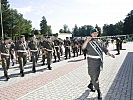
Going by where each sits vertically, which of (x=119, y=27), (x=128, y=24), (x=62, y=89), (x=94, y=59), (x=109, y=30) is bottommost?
(x=62, y=89)

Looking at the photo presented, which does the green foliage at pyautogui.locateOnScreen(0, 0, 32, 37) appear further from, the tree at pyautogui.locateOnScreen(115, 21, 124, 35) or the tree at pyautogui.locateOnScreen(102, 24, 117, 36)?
the tree at pyautogui.locateOnScreen(115, 21, 124, 35)

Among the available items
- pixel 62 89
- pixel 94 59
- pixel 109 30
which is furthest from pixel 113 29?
pixel 94 59

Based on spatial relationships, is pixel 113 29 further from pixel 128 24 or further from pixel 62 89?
Answer: pixel 62 89

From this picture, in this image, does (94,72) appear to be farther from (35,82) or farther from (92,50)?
(35,82)

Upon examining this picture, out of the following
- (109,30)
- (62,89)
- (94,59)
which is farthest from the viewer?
(109,30)

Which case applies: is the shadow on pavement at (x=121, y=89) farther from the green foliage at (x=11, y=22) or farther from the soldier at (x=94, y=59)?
the green foliage at (x=11, y=22)

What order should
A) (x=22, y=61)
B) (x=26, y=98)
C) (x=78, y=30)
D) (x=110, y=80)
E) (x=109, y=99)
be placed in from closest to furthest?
1. (x=109, y=99)
2. (x=26, y=98)
3. (x=110, y=80)
4. (x=22, y=61)
5. (x=78, y=30)

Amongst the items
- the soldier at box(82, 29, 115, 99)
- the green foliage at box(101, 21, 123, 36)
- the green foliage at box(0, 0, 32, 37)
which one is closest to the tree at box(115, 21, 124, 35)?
the green foliage at box(101, 21, 123, 36)

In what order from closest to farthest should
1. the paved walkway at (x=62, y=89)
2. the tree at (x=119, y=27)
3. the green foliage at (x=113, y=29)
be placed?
1. the paved walkway at (x=62, y=89)
2. the tree at (x=119, y=27)
3. the green foliage at (x=113, y=29)

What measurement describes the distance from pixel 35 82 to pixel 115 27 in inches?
4724

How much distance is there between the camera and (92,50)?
25.8ft

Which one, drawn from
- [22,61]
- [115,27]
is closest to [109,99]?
[22,61]

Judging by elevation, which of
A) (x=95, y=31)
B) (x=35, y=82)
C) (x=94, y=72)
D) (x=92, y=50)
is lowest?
(x=35, y=82)

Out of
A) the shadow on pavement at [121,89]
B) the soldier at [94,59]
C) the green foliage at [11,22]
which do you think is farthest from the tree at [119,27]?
the soldier at [94,59]
